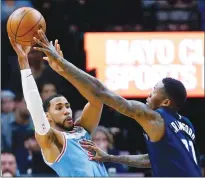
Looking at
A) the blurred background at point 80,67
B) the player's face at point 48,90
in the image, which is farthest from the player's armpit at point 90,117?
the player's face at point 48,90

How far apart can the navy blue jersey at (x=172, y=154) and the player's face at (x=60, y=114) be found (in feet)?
3.75

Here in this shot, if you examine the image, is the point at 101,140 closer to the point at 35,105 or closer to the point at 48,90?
the point at 48,90

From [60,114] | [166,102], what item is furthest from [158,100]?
[60,114]

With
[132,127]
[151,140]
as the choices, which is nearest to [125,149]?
[132,127]

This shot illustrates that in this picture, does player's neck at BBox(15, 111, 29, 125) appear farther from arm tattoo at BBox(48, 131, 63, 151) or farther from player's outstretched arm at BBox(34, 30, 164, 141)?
player's outstretched arm at BBox(34, 30, 164, 141)

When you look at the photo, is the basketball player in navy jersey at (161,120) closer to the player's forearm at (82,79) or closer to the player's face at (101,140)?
the player's forearm at (82,79)

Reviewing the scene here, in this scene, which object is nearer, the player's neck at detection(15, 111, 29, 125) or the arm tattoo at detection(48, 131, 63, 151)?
the arm tattoo at detection(48, 131, 63, 151)

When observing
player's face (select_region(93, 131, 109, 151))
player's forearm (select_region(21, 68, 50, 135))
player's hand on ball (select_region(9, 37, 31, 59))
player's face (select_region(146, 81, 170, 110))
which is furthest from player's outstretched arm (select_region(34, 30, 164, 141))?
player's face (select_region(93, 131, 109, 151))

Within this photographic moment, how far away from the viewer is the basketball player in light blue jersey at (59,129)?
5504 mm

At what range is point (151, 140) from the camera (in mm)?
4895

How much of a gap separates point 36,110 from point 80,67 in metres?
4.56

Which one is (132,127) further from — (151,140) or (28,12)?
(151,140)

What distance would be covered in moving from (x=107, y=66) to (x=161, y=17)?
1.14 metres

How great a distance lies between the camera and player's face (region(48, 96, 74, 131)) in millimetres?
5931
